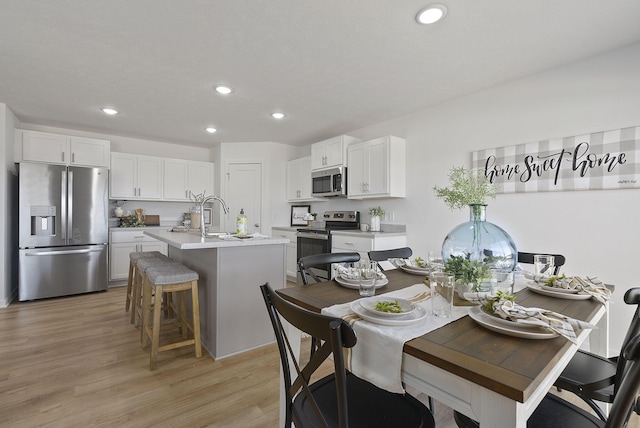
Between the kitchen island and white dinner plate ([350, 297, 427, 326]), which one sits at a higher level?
white dinner plate ([350, 297, 427, 326])

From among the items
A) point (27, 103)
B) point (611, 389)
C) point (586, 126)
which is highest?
point (27, 103)

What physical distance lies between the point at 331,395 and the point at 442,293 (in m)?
0.57

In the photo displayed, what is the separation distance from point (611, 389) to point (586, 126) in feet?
7.06

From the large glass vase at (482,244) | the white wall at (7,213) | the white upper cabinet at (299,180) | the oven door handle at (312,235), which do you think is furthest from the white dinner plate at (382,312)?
the white wall at (7,213)

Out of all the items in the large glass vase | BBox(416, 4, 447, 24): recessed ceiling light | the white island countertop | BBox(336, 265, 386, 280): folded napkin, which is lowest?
BBox(336, 265, 386, 280): folded napkin

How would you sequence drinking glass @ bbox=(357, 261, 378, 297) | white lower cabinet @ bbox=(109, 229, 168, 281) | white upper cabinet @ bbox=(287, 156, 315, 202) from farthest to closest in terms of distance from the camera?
white upper cabinet @ bbox=(287, 156, 315, 202) → white lower cabinet @ bbox=(109, 229, 168, 281) → drinking glass @ bbox=(357, 261, 378, 297)

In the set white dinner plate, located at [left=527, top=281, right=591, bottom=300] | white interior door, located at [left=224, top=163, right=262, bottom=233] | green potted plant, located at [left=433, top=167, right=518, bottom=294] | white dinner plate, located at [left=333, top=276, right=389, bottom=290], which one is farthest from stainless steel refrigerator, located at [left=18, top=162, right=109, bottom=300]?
white dinner plate, located at [left=527, top=281, right=591, bottom=300]

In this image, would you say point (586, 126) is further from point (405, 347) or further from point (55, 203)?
point (55, 203)

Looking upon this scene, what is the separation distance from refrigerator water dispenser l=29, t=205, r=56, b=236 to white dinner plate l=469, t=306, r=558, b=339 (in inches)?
192

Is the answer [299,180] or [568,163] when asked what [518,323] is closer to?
[568,163]

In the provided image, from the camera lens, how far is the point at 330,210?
502 centimetres

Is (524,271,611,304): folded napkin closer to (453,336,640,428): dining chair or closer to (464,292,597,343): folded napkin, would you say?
(453,336,640,428): dining chair

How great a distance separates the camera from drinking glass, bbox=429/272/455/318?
1.07 m

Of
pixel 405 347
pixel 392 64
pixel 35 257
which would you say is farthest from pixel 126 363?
pixel 392 64
